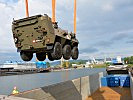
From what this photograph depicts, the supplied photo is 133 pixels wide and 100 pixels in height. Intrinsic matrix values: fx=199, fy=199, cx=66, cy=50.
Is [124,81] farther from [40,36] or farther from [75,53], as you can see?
[40,36]

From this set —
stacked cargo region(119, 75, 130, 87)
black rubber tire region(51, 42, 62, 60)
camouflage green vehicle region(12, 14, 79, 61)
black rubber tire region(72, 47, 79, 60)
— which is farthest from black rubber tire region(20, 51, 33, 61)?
stacked cargo region(119, 75, 130, 87)

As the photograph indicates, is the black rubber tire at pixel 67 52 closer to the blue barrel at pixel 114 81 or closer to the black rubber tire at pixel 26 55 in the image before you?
the black rubber tire at pixel 26 55

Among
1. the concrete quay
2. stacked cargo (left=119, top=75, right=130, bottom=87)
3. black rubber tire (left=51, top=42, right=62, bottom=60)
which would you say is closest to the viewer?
black rubber tire (left=51, top=42, right=62, bottom=60)

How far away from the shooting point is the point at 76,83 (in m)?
18.7

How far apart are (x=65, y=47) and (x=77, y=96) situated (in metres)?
9.78

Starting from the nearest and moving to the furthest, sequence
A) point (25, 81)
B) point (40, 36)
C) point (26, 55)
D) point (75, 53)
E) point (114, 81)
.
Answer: point (40, 36) < point (26, 55) < point (75, 53) < point (114, 81) < point (25, 81)

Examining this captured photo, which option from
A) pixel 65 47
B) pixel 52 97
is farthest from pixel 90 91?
pixel 65 47

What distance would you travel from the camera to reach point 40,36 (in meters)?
8.84

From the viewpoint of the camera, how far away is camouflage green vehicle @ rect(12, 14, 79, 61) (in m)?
8.64

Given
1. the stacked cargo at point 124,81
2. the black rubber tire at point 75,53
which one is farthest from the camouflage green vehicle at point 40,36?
the stacked cargo at point 124,81

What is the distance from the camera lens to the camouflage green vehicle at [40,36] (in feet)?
28.3

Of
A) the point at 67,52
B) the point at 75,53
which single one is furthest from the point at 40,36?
the point at 75,53

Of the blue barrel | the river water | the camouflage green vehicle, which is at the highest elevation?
the camouflage green vehicle

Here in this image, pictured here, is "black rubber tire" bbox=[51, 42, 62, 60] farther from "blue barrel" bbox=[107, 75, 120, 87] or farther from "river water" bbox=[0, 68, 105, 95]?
"river water" bbox=[0, 68, 105, 95]
